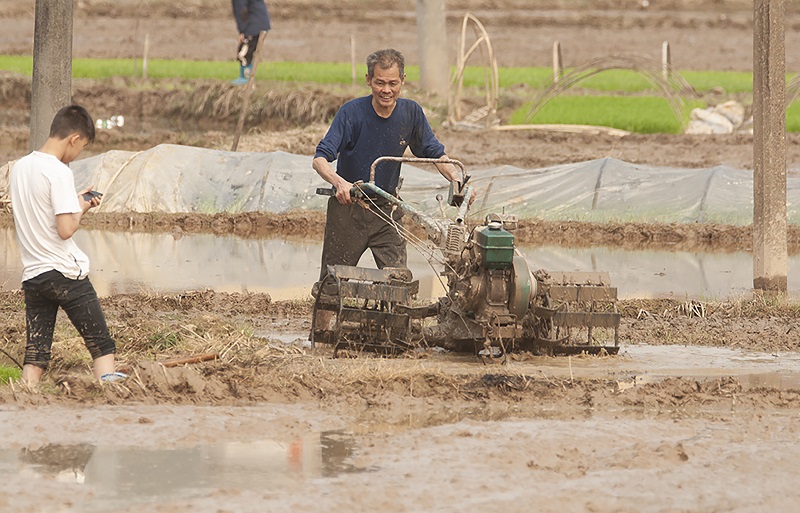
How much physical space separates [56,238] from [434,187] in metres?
7.43

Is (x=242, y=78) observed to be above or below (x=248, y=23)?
below

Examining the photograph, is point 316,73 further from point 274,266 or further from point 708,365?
point 708,365

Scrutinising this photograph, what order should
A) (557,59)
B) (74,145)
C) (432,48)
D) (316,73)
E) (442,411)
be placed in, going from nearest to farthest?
(74,145), (442,411), (557,59), (432,48), (316,73)

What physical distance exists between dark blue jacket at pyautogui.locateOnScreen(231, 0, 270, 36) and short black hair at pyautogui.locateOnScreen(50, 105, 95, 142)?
1746cm

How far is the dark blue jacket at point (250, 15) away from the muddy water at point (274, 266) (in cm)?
1123

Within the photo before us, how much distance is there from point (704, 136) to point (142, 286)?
37.0 ft

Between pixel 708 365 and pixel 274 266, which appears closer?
pixel 708 365

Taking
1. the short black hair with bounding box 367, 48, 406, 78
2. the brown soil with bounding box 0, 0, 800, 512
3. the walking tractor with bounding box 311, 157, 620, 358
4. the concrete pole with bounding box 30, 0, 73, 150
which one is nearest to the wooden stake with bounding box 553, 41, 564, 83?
the brown soil with bounding box 0, 0, 800, 512

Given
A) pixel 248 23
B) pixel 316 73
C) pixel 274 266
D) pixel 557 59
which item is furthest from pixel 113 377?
pixel 316 73

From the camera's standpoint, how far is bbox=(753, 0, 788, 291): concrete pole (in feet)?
30.9

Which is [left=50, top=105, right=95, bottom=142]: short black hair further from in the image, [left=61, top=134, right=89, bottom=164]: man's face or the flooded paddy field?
the flooded paddy field

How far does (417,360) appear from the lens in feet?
A: 23.2

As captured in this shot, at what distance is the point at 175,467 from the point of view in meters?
5.07

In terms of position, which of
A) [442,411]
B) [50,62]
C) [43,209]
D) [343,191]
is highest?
[50,62]
